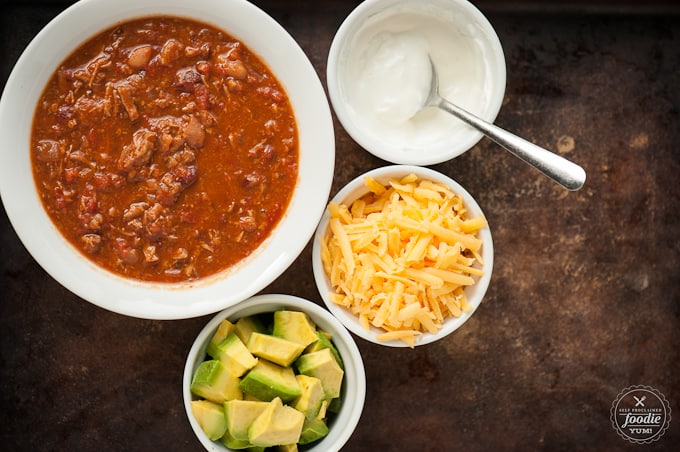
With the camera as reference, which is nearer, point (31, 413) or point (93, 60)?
point (93, 60)

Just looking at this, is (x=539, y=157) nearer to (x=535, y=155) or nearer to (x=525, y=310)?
(x=535, y=155)

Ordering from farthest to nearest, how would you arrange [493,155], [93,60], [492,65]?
[493,155]
[492,65]
[93,60]

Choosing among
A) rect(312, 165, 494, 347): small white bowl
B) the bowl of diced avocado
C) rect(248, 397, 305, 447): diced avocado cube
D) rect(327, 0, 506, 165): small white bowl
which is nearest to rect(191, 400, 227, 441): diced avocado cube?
the bowl of diced avocado

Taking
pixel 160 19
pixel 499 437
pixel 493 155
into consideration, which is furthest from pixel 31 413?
pixel 493 155

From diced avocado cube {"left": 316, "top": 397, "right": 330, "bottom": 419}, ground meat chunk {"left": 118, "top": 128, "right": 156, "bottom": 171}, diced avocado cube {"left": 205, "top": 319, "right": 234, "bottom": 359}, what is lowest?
diced avocado cube {"left": 316, "top": 397, "right": 330, "bottom": 419}

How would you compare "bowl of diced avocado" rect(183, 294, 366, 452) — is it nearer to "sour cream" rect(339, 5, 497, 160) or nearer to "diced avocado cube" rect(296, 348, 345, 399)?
"diced avocado cube" rect(296, 348, 345, 399)

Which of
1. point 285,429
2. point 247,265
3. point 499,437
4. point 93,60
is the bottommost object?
point 499,437

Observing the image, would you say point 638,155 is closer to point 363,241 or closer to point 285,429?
point 363,241
